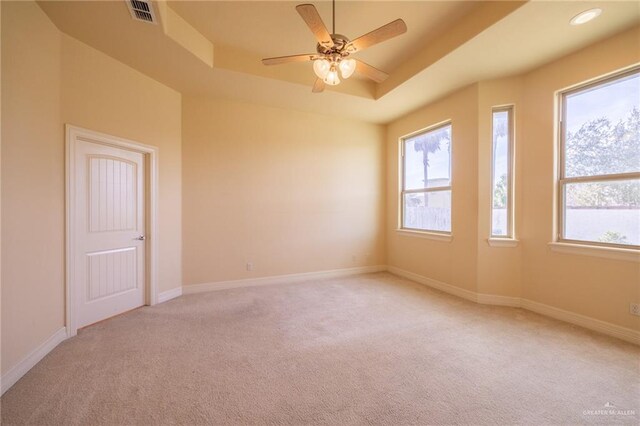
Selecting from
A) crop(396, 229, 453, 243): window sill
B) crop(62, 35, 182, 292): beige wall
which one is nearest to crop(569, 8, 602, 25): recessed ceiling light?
crop(396, 229, 453, 243): window sill

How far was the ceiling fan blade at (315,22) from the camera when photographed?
1.69 meters

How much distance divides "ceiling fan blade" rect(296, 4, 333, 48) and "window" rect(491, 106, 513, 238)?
2.63m

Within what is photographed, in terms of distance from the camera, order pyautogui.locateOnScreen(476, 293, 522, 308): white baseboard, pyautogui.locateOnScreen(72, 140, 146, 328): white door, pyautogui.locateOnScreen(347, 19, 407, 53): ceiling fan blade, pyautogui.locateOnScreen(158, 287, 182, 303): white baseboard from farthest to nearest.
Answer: pyautogui.locateOnScreen(158, 287, 182, 303): white baseboard < pyautogui.locateOnScreen(476, 293, 522, 308): white baseboard < pyautogui.locateOnScreen(72, 140, 146, 328): white door < pyautogui.locateOnScreen(347, 19, 407, 53): ceiling fan blade

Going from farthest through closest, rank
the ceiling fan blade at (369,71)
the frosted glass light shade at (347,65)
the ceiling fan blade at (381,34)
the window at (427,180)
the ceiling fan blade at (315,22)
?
the window at (427,180)
the ceiling fan blade at (369,71)
the frosted glass light shade at (347,65)
the ceiling fan blade at (381,34)
the ceiling fan blade at (315,22)

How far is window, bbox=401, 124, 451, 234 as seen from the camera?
4.04 metres

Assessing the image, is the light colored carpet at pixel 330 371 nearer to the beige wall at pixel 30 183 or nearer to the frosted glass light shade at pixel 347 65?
the beige wall at pixel 30 183

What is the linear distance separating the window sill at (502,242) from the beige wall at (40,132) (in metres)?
4.64

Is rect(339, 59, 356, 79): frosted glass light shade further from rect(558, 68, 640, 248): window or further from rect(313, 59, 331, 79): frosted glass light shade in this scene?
rect(558, 68, 640, 248): window

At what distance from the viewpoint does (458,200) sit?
370 centimetres

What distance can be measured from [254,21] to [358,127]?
2684 mm

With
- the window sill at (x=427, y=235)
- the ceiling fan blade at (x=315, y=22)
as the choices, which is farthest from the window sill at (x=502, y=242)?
the ceiling fan blade at (x=315, y=22)

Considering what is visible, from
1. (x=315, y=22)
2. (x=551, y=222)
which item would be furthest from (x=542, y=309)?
(x=315, y=22)

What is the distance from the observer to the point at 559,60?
9.42ft

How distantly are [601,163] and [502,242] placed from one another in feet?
4.09
